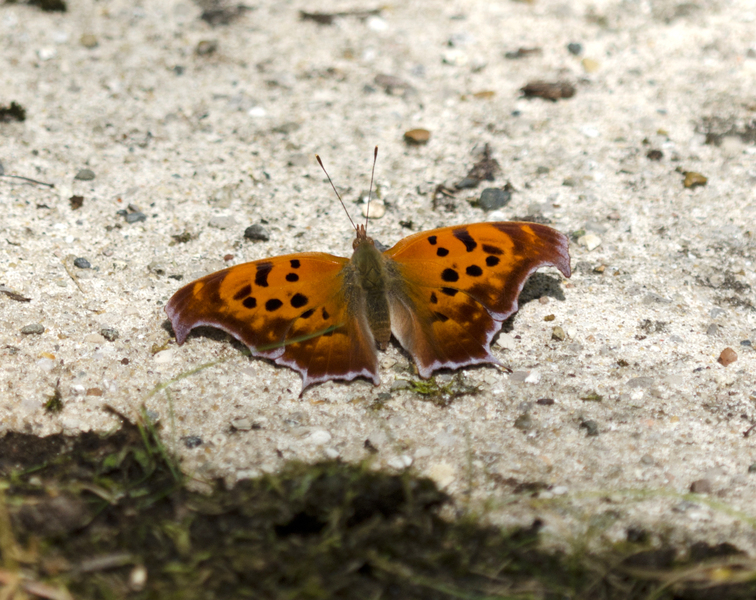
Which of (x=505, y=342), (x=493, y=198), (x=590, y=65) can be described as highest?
(x=590, y=65)

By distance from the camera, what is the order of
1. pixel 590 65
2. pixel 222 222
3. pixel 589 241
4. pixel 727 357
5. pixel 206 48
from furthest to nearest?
pixel 206 48, pixel 590 65, pixel 222 222, pixel 589 241, pixel 727 357

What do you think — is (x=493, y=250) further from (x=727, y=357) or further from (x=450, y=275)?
(x=727, y=357)

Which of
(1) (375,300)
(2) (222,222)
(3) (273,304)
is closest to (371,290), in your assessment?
(1) (375,300)

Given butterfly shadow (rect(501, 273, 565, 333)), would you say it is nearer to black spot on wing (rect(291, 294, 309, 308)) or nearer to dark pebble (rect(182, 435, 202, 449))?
black spot on wing (rect(291, 294, 309, 308))

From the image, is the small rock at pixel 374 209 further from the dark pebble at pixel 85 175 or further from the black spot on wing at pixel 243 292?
the dark pebble at pixel 85 175

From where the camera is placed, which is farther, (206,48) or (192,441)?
(206,48)

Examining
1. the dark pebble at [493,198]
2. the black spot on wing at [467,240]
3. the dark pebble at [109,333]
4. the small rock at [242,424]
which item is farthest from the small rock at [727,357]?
the dark pebble at [109,333]
